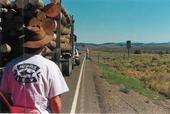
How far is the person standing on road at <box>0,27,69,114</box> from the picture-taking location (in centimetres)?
437

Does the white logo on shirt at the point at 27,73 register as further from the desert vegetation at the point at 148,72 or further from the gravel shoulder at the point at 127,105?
the desert vegetation at the point at 148,72

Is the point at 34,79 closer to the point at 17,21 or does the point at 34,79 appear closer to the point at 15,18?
the point at 17,21

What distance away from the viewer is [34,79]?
4.43 meters

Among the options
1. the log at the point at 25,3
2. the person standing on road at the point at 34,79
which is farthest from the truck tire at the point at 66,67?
the person standing on road at the point at 34,79

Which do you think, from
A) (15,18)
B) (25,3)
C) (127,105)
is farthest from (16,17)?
(127,105)

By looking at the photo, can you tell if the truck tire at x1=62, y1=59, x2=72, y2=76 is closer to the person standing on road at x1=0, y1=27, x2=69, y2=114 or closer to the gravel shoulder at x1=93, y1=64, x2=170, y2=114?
the gravel shoulder at x1=93, y1=64, x2=170, y2=114

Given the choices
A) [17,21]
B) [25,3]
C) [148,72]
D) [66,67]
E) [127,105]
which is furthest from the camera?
[148,72]

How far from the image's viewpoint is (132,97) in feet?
64.2

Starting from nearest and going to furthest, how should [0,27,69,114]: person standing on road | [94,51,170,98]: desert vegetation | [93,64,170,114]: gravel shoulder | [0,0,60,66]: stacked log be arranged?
[0,27,69,114]: person standing on road
[0,0,60,66]: stacked log
[93,64,170,114]: gravel shoulder
[94,51,170,98]: desert vegetation

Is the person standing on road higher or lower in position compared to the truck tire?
higher

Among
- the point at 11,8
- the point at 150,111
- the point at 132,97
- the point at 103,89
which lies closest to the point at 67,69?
the point at 103,89

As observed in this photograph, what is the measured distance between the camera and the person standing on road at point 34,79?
4.37 m

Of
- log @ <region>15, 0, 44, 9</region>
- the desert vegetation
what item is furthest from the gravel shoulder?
the desert vegetation

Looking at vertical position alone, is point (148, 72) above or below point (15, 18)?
below
